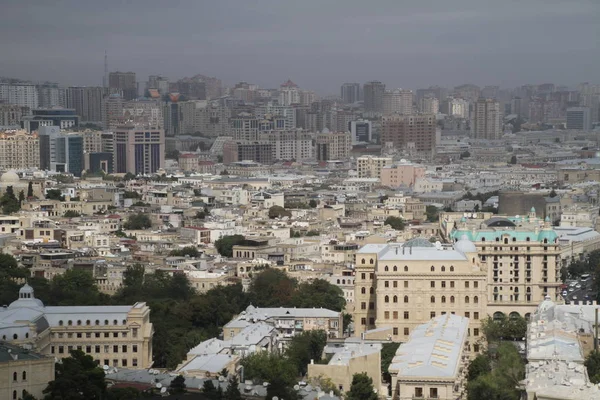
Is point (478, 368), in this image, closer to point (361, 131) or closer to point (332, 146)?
point (332, 146)

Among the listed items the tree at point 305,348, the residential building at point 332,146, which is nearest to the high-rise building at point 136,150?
the residential building at point 332,146

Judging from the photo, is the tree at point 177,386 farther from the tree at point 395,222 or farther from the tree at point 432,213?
→ the tree at point 432,213

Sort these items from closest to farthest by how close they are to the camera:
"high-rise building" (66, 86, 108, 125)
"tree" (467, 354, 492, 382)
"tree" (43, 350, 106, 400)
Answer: "tree" (43, 350, 106, 400)
"tree" (467, 354, 492, 382)
"high-rise building" (66, 86, 108, 125)

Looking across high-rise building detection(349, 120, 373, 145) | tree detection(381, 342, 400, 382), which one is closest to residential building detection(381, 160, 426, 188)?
high-rise building detection(349, 120, 373, 145)

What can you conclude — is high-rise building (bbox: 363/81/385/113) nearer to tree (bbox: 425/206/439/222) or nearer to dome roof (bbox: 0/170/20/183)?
tree (bbox: 425/206/439/222)

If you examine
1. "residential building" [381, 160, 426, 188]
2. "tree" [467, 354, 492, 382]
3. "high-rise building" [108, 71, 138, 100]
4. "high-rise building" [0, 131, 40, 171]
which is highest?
"high-rise building" [108, 71, 138, 100]

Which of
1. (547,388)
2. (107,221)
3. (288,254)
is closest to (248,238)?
(288,254)

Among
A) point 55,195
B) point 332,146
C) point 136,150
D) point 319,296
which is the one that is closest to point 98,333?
point 319,296
